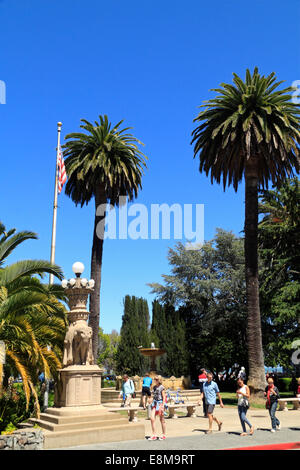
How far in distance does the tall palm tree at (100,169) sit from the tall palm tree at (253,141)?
238 inches

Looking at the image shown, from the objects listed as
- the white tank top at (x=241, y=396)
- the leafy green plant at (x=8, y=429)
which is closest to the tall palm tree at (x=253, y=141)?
the white tank top at (x=241, y=396)

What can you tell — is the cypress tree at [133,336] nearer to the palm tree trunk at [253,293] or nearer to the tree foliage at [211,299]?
the tree foliage at [211,299]

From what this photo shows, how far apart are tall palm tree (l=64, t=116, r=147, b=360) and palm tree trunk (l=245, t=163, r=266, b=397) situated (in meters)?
8.43

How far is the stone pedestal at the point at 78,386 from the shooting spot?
11.9m

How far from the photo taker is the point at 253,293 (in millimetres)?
23812

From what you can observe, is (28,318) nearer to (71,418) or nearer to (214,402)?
(71,418)

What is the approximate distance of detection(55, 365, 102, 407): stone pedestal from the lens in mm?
11922

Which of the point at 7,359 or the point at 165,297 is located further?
the point at 165,297

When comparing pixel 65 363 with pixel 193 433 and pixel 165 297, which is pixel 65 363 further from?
pixel 165 297

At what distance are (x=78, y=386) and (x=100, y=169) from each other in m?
18.9

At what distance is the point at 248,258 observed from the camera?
2448 centimetres
